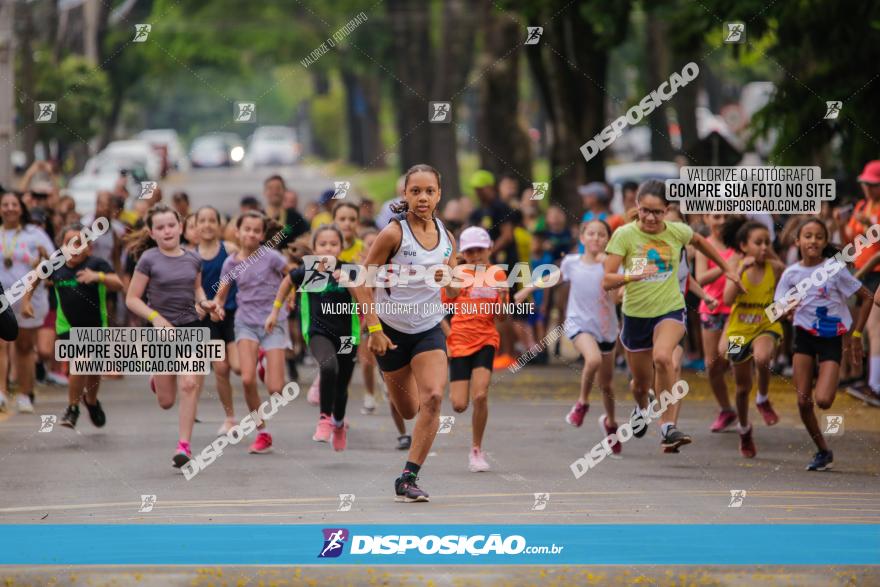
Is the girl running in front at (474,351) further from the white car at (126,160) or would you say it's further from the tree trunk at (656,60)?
the white car at (126,160)

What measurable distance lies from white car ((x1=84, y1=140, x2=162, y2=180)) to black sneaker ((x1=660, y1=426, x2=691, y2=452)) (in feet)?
120

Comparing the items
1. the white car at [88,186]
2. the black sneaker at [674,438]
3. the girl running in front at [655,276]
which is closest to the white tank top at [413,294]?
the girl running in front at [655,276]

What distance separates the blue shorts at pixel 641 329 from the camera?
41.8ft

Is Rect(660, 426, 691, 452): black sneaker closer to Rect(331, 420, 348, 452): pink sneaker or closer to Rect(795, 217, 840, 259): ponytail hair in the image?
Rect(795, 217, 840, 259): ponytail hair

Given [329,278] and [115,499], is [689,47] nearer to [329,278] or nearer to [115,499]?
[329,278]

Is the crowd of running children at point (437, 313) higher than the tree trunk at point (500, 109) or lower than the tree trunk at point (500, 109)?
lower

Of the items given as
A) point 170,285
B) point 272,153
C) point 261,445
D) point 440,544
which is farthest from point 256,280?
point 272,153

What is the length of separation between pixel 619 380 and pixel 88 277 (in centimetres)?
662

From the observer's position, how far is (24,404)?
16.2 m

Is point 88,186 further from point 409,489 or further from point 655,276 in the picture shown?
point 409,489

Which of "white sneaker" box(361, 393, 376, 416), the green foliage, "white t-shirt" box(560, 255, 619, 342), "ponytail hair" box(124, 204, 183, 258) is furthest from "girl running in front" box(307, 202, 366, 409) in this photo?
the green foliage

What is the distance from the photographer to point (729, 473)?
485 inches

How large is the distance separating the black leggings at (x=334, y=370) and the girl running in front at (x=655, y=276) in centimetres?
206

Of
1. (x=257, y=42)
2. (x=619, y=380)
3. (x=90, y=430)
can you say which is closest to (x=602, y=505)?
(x=90, y=430)
